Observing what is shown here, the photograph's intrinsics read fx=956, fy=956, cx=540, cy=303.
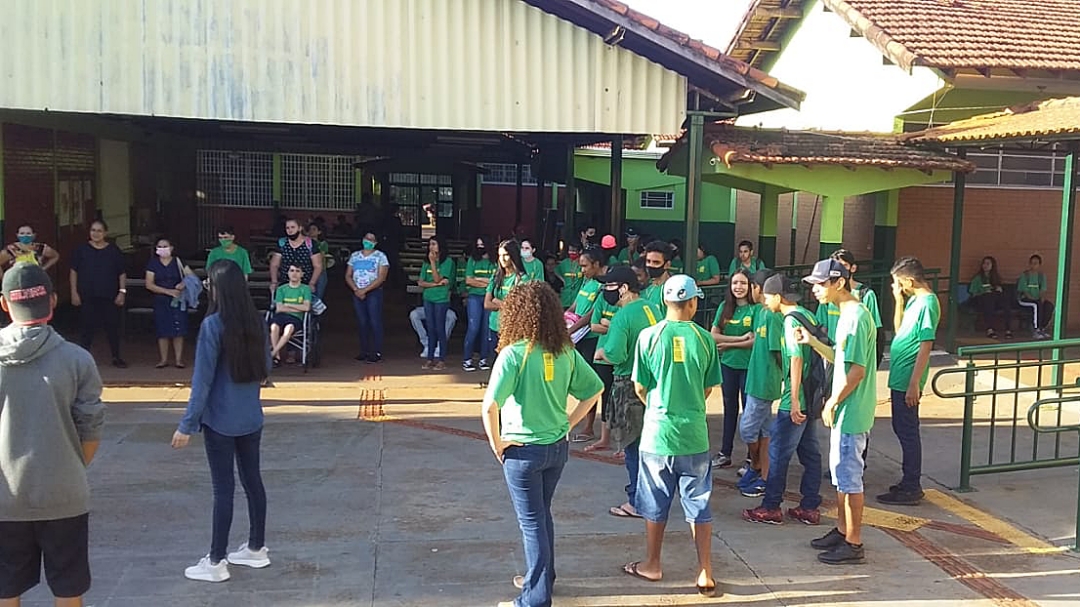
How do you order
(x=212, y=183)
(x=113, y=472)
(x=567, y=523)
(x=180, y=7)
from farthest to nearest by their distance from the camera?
(x=212, y=183), (x=180, y=7), (x=113, y=472), (x=567, y=523)

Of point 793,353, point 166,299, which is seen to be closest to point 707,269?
point 166,299

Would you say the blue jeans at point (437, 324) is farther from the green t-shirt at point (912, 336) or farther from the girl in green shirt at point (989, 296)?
the girl in green shirt at point (989, 296)

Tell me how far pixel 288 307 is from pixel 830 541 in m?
7.04

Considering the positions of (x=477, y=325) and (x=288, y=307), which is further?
(x=477, y=325)

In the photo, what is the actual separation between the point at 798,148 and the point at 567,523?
7263mm

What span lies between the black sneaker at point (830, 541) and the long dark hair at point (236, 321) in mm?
3291

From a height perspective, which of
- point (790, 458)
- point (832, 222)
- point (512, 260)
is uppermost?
point (832, 222)

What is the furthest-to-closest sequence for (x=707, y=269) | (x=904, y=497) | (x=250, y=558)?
(x=707, y=269)
(x=904, y=497)
(x=250, y=558)

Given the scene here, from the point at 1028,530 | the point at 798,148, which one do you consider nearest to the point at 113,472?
the point at 1028,530

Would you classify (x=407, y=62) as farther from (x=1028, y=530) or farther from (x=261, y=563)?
(x=1028, y=530)

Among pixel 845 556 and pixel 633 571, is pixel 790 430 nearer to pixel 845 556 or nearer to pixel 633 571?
pixel 845 556

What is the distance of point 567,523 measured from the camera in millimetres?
6047

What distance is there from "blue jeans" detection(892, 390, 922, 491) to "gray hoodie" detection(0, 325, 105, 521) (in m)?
5.11

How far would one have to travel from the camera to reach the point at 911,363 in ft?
21.3
